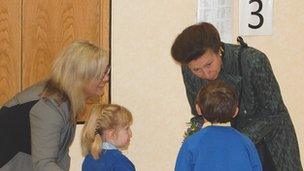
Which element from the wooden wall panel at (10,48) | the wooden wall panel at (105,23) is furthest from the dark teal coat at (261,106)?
the wooden wall panel at (10,48)

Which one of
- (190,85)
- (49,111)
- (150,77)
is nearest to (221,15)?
(150,77)

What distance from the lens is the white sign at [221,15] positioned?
3.51 metres

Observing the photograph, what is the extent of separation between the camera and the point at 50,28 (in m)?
3.58

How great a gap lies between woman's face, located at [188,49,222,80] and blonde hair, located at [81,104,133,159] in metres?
0.48

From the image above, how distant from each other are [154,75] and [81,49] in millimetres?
1430

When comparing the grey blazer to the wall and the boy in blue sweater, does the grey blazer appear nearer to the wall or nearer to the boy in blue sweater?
the boy in blue sweater

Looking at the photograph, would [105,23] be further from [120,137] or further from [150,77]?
[120,137]

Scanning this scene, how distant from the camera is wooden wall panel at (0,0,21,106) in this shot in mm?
3553

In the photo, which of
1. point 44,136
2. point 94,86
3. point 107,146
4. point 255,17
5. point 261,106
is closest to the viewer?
point 44,136

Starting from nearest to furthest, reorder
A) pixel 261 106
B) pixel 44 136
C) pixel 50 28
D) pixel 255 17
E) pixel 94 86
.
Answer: pixel 44 136
pixel 94 86
pixel 261 106
pixel 255 17
pixel 50 28

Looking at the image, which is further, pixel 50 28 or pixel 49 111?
pixel 50 28

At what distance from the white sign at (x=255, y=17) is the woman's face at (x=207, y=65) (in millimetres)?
1178

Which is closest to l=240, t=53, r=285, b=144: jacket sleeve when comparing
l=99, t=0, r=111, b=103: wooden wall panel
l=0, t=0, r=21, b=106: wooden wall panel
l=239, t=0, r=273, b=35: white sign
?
l=239, t=0, r=273, b=35: white sign

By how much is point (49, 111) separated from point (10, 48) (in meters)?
1.54
